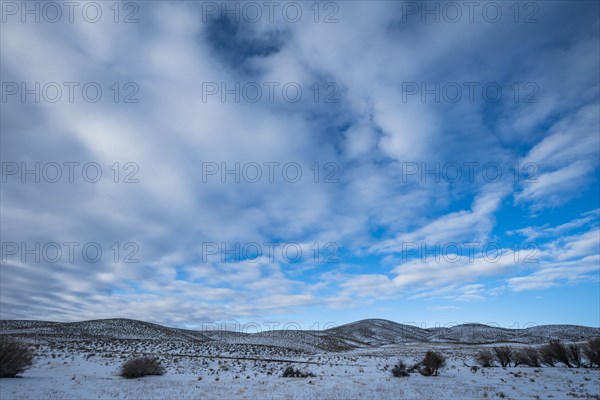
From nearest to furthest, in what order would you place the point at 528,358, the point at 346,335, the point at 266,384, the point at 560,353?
1. the point at 266,384
2. the point at 560,353
3. the point at 528,358
4. the point at 346,335

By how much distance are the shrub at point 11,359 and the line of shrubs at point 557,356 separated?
38.4 m

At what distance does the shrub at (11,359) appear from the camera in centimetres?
1952

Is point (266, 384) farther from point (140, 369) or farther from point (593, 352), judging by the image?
point (593, 352)

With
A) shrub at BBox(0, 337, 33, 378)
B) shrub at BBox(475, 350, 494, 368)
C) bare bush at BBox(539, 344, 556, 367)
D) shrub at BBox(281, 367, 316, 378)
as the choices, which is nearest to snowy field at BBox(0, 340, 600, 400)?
shrub at BBox(281, 367, 316, 378)

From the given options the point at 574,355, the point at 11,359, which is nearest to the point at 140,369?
the point at 11,359

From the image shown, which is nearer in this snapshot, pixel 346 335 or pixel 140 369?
pixel 140 369

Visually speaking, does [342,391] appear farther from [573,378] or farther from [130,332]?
[130,332]

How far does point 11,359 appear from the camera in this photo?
776 inches

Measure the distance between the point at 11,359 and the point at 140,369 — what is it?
733 cm

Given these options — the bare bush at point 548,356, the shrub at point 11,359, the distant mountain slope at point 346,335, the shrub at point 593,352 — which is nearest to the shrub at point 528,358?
the bare bush at point 548,356

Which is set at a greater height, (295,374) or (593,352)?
(593,352)

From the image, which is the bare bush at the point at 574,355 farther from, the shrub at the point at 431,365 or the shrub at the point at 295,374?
the shrub at the point at 295,374

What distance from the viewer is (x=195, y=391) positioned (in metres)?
19.3

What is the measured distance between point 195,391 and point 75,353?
22246mm
